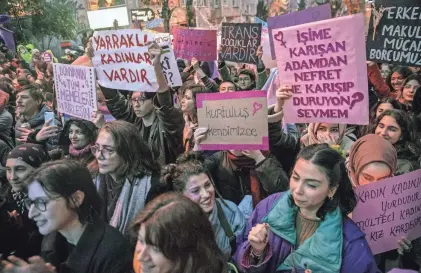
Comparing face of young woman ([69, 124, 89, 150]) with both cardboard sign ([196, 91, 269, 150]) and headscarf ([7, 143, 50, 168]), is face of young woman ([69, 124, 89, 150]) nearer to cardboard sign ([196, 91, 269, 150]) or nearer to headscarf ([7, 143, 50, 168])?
headscarf ([7, 143, 50, 168])

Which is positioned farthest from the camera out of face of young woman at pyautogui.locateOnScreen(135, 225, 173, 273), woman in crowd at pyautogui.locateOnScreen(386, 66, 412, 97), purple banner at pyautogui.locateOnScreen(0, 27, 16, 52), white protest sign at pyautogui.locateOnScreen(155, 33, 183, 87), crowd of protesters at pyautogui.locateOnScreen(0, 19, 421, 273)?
purple banner at pyautogui.locateOnScreen(0, 27, 16, 52)

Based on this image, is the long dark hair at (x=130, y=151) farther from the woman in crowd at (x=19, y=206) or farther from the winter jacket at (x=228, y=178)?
the woman in crowd at (x=19, y=206)

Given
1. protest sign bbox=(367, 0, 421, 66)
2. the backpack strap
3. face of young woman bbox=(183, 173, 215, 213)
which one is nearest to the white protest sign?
protest sign bbox=(367, 0, 421, 66)

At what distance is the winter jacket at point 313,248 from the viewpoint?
2.05 meters

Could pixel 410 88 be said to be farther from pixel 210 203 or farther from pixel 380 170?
pixel 210 203

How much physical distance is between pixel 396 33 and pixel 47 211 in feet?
11.5

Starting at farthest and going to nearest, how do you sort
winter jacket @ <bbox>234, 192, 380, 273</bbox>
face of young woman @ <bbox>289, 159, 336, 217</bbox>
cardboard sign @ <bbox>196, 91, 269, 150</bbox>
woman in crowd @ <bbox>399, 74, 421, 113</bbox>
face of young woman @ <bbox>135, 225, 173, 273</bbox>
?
woman in crowd @ <bbox>399, 74, 421, 113</bbox>
cardboard sign @ <bbox>196, 91, 269, 150</bbox>
face of young woman @ <bbox>289, 159, 336, 217</bbox>
winter jacket @ <bbox>234, 192, 380, 273</bbox>
face of young woman @ <bbox>135, 225, 173, 273</bbox>

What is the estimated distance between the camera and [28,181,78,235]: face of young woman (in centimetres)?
220

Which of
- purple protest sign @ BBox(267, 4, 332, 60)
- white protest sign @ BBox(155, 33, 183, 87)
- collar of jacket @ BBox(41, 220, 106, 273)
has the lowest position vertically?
collar of jacket @ BBox(41, 220, 106, 273)

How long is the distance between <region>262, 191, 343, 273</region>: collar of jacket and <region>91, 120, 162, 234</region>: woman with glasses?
895mm

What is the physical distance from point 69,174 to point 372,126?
2787mm

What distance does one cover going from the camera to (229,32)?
276 inches

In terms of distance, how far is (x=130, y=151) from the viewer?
2900mm

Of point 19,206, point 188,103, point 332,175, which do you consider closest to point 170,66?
point 188,103
